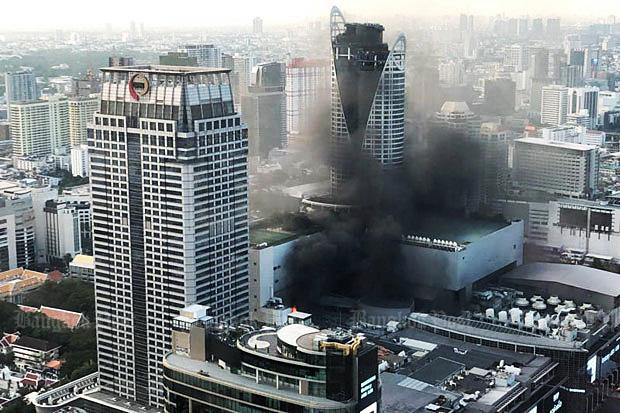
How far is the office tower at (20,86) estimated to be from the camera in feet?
78.2

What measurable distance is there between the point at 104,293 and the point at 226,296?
1.13 metres

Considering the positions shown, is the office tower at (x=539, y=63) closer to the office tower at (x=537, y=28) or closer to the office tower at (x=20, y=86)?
the office tower at (x=537, y=28)

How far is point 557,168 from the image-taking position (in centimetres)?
1714

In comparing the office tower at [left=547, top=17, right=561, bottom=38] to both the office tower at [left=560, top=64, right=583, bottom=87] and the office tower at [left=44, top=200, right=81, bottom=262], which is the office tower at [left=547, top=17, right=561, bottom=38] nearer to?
the office tower at [left=560, top=64, right=583, bottom=87]

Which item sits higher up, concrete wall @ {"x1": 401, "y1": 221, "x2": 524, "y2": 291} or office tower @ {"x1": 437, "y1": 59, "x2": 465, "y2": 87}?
office tower @ {"x1": 437, "y1": 59, "x2": 465, "y2": 87}

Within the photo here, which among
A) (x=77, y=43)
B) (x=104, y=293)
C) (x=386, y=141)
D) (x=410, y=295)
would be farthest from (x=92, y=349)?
(x=77, y=43)

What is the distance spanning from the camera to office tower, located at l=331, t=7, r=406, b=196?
14391mm

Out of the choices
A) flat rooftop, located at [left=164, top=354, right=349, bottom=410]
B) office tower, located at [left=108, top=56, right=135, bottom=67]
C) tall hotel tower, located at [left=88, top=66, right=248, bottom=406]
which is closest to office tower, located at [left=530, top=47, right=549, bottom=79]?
office tower, located at [left=108, top=56, right=135, bottom=67]

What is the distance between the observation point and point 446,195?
14375 mm

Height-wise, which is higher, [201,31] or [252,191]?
[201,31]

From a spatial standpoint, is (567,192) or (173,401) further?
(567,192)

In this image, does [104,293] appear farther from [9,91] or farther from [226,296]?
[9,91]

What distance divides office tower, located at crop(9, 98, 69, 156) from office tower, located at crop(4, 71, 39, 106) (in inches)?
58.7

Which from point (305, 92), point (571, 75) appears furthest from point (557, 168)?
point (571, 75)
